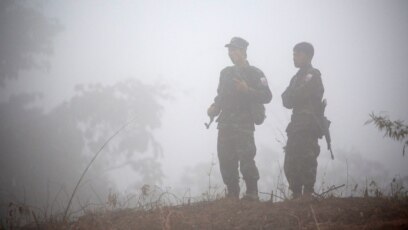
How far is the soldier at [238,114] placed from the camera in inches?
167

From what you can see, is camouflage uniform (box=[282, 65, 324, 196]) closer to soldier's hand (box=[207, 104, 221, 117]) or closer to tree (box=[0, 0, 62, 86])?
soldier's hand (box=[207, 104, 221, 117])

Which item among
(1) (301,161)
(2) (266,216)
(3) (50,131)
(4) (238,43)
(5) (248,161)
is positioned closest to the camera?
(2) (266,216)

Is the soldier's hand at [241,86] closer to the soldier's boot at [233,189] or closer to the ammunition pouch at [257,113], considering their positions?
the ammunition pouch at [257,113]

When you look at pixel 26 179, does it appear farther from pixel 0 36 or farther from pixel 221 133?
pixel 221 133

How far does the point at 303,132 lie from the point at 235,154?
876 millimetres

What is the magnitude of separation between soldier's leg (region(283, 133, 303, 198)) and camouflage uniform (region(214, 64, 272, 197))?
41 centimetres

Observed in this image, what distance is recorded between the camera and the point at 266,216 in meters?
2.86

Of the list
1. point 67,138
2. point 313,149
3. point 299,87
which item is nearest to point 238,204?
point 313,149

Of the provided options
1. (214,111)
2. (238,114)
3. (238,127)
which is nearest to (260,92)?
(238,114)

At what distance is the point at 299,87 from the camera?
13.8ft

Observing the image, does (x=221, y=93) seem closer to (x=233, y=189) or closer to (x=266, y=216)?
(x=233, y=189)

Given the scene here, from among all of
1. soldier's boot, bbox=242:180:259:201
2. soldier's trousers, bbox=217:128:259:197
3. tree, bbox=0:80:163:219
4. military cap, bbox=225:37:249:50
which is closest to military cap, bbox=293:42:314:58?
military cap, bbox=225:37:249:50

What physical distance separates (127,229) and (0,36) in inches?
779

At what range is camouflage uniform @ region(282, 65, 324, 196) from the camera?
408 cm
